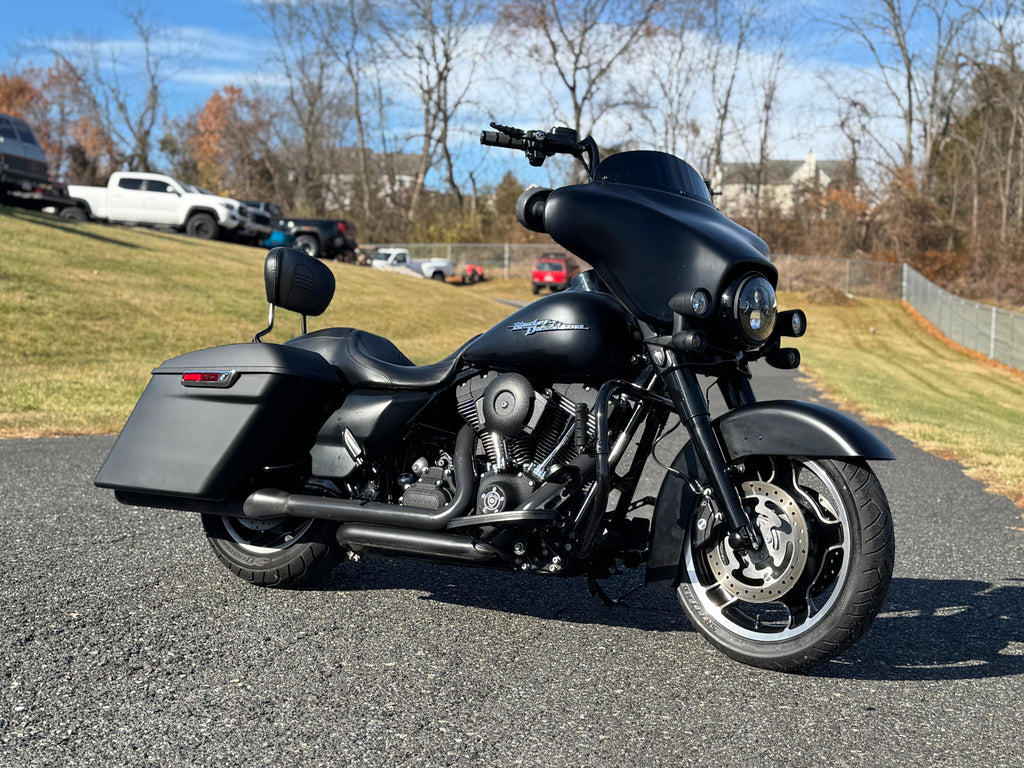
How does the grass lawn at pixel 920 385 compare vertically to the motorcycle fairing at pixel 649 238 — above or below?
below

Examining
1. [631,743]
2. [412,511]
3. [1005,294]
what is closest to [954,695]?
[631,743]

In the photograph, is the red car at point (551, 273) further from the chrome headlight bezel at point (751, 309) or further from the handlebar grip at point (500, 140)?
the chrome headlight bezel at point (751, 309)

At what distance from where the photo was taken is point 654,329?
391cm

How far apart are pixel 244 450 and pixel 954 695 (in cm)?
303

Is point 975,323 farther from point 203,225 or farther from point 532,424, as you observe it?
point 532,424

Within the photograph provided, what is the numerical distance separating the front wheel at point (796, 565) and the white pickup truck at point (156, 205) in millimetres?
32755

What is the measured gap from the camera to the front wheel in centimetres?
353

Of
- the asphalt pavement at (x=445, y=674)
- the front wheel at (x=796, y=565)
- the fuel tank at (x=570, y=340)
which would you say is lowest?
the asphalt pavement at (x=445, y=674)

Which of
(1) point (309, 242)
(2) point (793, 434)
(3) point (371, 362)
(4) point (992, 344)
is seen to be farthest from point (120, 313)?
(4) point (992, 344)

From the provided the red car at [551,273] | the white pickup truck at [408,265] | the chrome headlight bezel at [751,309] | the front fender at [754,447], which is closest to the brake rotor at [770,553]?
the front fender at [754,447]

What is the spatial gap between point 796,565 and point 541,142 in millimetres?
1980

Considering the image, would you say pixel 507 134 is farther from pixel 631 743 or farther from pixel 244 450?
pixel 631 743

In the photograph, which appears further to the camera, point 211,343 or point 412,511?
point 211,343

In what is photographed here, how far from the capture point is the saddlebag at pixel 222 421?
4523mm
